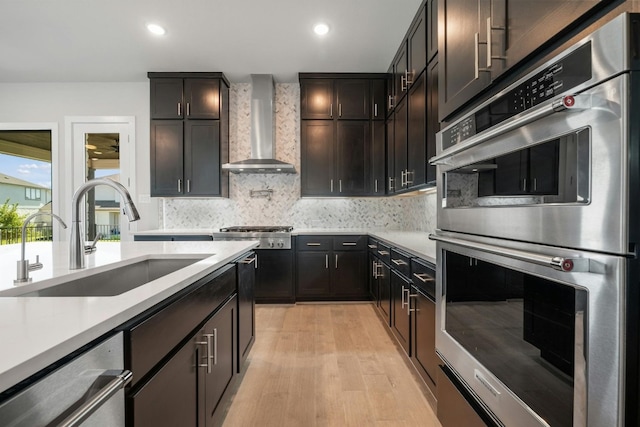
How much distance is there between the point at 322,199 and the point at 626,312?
4.06m

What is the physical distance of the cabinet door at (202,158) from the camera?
163 inches

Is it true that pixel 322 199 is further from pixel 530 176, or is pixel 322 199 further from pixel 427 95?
pixel 530 176

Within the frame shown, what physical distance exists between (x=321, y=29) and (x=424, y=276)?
258 centimetres

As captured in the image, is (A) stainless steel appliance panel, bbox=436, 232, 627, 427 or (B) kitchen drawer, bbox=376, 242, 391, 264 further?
(B) kitchen drawer, bbox=376, 242, 391, 264

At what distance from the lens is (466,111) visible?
1234 mm

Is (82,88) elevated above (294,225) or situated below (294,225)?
above

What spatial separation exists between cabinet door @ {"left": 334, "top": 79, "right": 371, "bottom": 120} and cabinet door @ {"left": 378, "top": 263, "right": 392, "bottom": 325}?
2.10 meters

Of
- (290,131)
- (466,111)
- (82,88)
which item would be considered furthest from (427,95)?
(82,88)

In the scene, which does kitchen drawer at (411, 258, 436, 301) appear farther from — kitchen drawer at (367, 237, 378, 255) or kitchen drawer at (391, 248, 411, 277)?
kitchen drawer at (367, 237, 378, 255)

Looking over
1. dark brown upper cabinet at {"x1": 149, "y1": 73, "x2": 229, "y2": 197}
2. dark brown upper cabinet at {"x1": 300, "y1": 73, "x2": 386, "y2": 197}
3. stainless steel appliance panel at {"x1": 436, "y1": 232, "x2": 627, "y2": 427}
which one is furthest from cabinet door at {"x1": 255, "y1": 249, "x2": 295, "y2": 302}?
stainless steel appliance panel at {"x1": 436, "y1": 232, "x2": 627, "y2": 427}

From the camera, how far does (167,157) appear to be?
415 cm

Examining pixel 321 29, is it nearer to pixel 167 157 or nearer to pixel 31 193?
pixel 167 157

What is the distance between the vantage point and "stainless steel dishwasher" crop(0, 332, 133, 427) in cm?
49

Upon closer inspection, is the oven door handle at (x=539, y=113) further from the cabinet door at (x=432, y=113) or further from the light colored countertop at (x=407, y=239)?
the cabinet door at (x=432, y=113)
